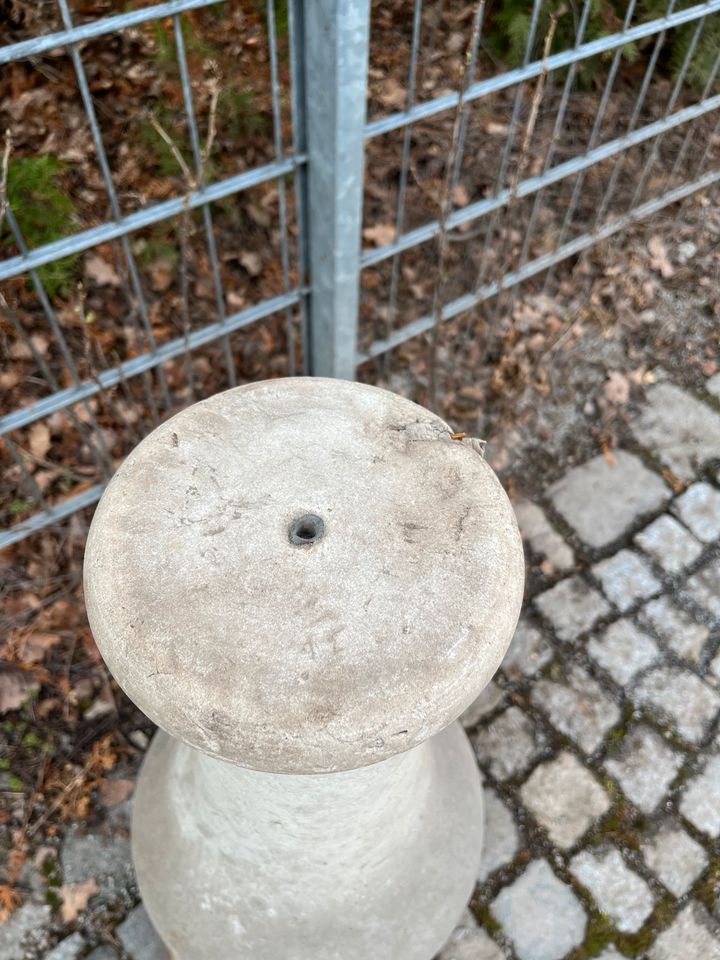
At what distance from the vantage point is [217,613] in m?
1.59

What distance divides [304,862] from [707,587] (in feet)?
6.36

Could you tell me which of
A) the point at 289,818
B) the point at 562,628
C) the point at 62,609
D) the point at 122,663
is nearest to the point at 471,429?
the point at 562,628

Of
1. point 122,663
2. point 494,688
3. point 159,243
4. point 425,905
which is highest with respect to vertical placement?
point 122,663

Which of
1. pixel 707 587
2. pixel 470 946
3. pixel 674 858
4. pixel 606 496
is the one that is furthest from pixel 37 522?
pixel 707 587

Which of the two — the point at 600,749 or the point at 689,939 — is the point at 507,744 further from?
the point at 689,939

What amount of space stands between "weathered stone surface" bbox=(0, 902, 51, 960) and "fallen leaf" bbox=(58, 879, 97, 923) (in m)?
0.05

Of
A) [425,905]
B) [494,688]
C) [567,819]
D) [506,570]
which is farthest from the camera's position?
[494,688]

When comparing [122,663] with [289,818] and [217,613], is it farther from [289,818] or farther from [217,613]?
[289,818]

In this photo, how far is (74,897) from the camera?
2.49m

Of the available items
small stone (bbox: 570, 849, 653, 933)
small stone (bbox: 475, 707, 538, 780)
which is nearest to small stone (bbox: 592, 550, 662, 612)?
small stone (bbox: 475, 707, 538, 780)

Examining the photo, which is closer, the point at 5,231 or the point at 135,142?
the point at 5,231

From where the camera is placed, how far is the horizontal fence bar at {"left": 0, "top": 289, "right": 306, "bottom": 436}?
2.42 metres

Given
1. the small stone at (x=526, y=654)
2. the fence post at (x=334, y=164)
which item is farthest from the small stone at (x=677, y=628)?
the fence post at (x=334, y=164)

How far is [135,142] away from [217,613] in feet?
8.77
